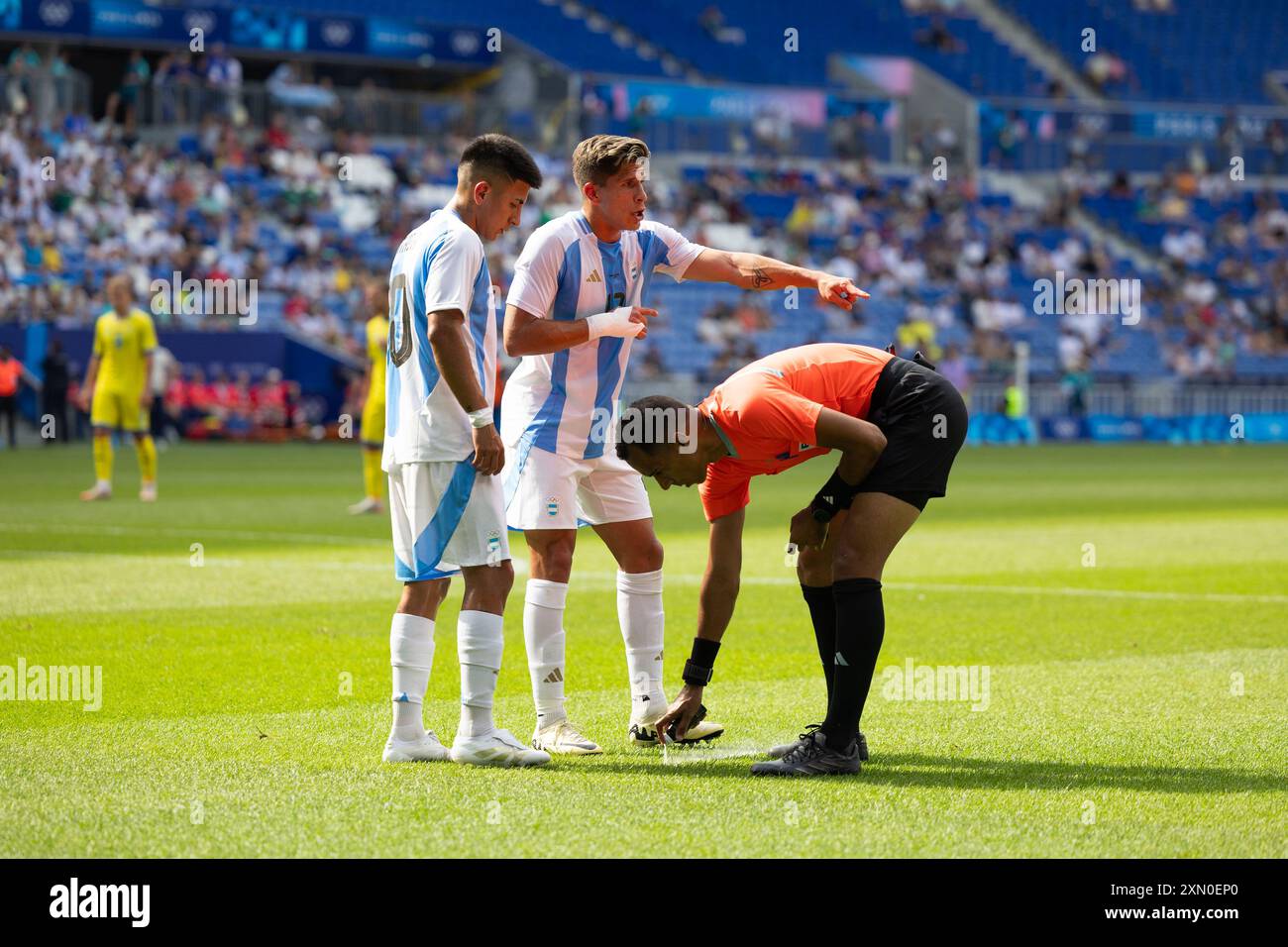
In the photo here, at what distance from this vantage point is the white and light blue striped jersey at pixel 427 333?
624 centimetres

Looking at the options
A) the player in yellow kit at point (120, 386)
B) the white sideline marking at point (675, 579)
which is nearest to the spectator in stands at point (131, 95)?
the player in yellow kit at point (120, 386)

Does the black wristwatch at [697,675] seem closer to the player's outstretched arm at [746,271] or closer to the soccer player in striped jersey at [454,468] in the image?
the soccer player in striped jersey at [454,468]

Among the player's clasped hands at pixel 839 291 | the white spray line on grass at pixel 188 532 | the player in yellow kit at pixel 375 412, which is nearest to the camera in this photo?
the player's clasped hands at pixel 839 291

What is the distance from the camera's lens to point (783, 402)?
605 centimetres

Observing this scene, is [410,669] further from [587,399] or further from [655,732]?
[587,399]

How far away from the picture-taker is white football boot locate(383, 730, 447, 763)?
20.8 feet

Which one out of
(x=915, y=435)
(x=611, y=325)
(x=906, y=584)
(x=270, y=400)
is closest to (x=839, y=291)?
(x=915, y=435)

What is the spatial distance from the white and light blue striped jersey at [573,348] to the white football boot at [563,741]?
3.60 feet

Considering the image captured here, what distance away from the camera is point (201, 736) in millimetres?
6805

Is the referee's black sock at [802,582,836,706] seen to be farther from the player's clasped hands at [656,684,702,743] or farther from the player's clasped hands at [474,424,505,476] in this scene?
the player's clasped hands at [474,424,505,476]
